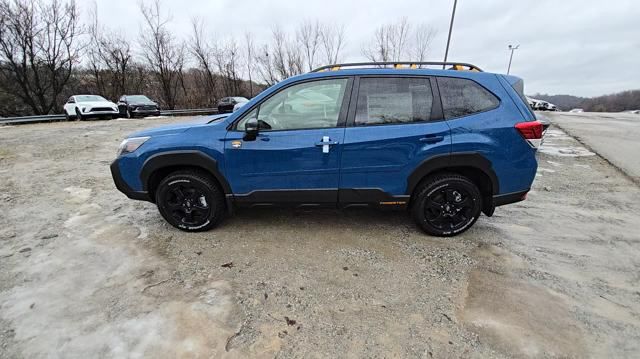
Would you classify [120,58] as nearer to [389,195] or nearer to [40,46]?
[40,46]

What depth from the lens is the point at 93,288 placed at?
2.47m

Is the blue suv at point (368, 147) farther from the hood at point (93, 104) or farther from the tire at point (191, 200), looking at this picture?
the hood at point (93, 104)

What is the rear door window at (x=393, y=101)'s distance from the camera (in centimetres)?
300

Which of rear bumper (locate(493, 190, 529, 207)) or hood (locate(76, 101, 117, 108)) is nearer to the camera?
rear bumper (locate(493, 190, 529, 207))

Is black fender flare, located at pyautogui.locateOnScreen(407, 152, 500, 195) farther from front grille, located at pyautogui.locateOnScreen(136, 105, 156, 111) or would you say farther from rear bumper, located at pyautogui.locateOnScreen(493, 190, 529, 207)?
front grille, located at pyautogui.locateOnScreen(136, 105, 156, 111)

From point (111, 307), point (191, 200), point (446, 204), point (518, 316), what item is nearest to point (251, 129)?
point (191, 200)

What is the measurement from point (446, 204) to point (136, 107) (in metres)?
20.6

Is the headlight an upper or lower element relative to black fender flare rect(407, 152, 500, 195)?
upper

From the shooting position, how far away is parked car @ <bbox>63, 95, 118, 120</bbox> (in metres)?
15.4

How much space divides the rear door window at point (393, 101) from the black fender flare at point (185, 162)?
5.05 ft

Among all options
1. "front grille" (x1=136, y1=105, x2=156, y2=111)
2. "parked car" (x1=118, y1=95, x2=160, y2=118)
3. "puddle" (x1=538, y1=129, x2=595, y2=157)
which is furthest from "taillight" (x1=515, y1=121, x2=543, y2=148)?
"front grille" (x1=136, y1=105, x2=156, y2=111)

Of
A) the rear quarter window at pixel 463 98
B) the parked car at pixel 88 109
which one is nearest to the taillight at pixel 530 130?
the rear quarter window at pixel 463 98

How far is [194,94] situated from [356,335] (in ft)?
108

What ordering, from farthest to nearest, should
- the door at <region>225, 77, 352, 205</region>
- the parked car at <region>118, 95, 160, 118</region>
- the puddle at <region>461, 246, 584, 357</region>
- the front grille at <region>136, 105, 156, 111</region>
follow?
the front grille at <region>136, 105, 156, 111</region>, the parked car at <region>118, 95, 160, 118</region>, the door at <region>225, 77, 352, 205</region>, the puddle at <region>461, 246, 584, 357</region>
